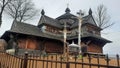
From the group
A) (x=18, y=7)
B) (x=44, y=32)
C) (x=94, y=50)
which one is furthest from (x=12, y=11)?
(x=94, y=50)

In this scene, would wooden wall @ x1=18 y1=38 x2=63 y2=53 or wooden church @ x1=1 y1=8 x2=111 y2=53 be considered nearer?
wooden church @ x1=1 y1=8 x2=111 y2=53

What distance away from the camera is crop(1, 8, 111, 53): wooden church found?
20.0m

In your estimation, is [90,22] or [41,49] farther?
[90,22]

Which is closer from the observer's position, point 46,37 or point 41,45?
point 46,37

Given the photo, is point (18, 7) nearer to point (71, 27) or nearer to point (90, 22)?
point (71, 27)

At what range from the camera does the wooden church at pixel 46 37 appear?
20.0 m

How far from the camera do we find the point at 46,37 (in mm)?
21359

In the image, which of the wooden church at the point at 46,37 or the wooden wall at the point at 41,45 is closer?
the wooden church at the point at 46,37

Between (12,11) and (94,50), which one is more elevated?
(12,11)

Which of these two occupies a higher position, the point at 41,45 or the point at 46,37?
the point at 46,37


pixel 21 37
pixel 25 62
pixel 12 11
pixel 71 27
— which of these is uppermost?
pixel 12 11

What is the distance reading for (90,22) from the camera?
2631 cm

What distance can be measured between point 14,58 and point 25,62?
3.33 feet

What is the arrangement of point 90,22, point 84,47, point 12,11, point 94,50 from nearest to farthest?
point 84,47 < point 94,50 < point 90,22 < point 12,11
